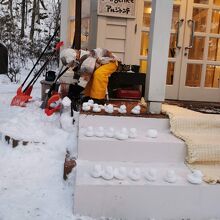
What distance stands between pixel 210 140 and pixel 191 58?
2.25 metres

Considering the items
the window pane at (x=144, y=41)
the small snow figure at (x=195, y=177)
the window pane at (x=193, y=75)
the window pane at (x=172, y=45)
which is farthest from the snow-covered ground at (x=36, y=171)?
the window pane at (x=193, y=75)

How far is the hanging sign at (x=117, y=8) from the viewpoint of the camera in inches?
190

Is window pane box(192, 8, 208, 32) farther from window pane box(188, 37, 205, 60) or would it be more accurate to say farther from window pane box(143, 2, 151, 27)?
window pane box(143, 2, 151, 27)

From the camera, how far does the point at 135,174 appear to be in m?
2.52

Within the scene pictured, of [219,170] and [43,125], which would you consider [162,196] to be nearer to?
[219,170]

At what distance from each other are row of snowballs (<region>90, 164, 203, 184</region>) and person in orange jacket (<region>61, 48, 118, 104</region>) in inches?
53.4

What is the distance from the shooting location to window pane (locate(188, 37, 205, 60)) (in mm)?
4922

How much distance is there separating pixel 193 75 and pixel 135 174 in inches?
114

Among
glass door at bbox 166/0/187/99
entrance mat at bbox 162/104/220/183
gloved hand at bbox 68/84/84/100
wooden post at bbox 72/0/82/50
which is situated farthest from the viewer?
glass door at bbox 166/0/187/99

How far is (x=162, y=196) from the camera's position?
2.45 metres

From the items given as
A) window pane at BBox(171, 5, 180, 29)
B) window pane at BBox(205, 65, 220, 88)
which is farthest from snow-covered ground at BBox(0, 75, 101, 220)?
window pane at BBox(205, 65, 220, 88)

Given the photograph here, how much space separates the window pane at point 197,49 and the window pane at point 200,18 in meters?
0.17

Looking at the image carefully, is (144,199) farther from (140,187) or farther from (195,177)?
(195,177)

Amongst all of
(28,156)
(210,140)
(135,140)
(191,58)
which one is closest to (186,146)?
(210,140)
